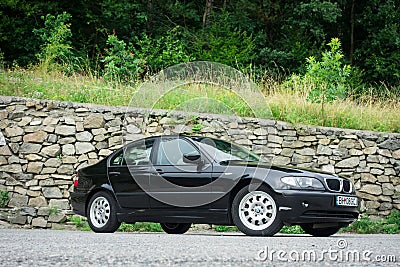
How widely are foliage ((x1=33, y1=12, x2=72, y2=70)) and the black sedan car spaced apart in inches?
311

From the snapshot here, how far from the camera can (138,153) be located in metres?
10.6

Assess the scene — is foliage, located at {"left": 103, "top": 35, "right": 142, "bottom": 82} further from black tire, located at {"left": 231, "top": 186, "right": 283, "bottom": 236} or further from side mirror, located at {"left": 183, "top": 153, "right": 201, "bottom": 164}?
black tire, located at {"left": 231, "top": 186, "right": 283, "bottom": 236}

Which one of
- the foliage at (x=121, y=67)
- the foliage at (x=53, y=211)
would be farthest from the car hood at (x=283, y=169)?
the foliage at (x=121, y=67)

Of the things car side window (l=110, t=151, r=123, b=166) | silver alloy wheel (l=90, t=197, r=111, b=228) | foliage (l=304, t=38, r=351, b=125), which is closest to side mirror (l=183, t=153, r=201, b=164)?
car side window (l=110, t=151, r=123, b=166)

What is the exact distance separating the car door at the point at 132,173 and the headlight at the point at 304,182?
2215 mm

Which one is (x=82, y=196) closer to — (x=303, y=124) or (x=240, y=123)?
(x=240, y=123)

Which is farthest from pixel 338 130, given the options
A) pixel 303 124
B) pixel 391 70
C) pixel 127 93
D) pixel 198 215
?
pixel 391 70

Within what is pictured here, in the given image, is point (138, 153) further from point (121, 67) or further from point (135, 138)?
point (121, 67)

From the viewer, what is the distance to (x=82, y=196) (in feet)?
35.8

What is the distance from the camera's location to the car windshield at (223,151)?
9922 mm

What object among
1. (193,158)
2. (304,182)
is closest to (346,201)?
(304,182)

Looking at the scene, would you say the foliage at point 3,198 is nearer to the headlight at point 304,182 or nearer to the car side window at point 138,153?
the car side window at point 138,153

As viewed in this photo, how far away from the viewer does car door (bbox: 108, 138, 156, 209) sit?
1018 cm

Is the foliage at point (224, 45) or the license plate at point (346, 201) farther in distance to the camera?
the foliage at point (224, 45)
